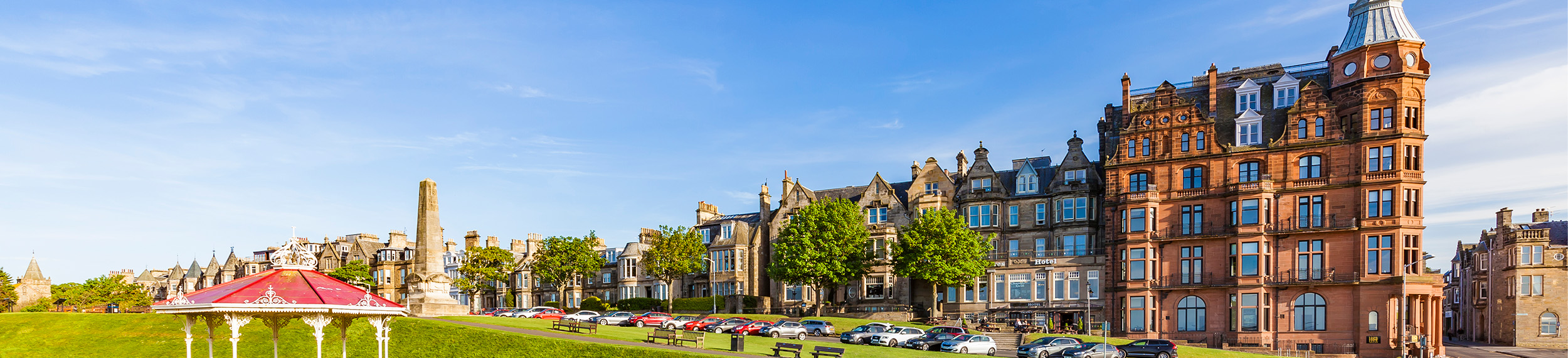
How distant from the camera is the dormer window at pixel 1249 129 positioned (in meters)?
70.3

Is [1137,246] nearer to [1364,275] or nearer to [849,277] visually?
[1364,275]

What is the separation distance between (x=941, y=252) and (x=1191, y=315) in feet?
56.8

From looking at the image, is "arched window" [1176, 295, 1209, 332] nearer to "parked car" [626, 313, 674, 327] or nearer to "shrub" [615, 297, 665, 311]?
"parked car" [626, 313, 674, 327]

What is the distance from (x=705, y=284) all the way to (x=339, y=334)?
163 ft

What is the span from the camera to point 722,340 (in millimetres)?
53969

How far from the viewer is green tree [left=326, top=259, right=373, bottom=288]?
349 ft

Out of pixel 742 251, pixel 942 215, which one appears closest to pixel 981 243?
pixel 942 215

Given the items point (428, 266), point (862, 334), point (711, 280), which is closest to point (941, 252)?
point (862, 334)

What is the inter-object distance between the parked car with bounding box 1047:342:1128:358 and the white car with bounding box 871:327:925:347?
26.4 feet

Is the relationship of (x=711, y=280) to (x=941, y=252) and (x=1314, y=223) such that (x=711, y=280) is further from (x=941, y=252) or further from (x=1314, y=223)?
(x=1314, y=223)

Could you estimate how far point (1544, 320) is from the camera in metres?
80.1

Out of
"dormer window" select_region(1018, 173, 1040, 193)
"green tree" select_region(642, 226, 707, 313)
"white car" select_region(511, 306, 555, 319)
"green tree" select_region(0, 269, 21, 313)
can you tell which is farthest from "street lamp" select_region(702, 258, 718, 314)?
"green tree" select_region(0, 269, 21, 313)

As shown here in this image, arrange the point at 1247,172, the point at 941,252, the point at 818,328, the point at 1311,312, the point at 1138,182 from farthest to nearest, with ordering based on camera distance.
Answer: the point at 1138,182 → the point at 941,252 → the point at 1247,172 → the point at 1311,312 → the point at 818,328

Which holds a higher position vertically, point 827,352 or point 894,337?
point 827,352
